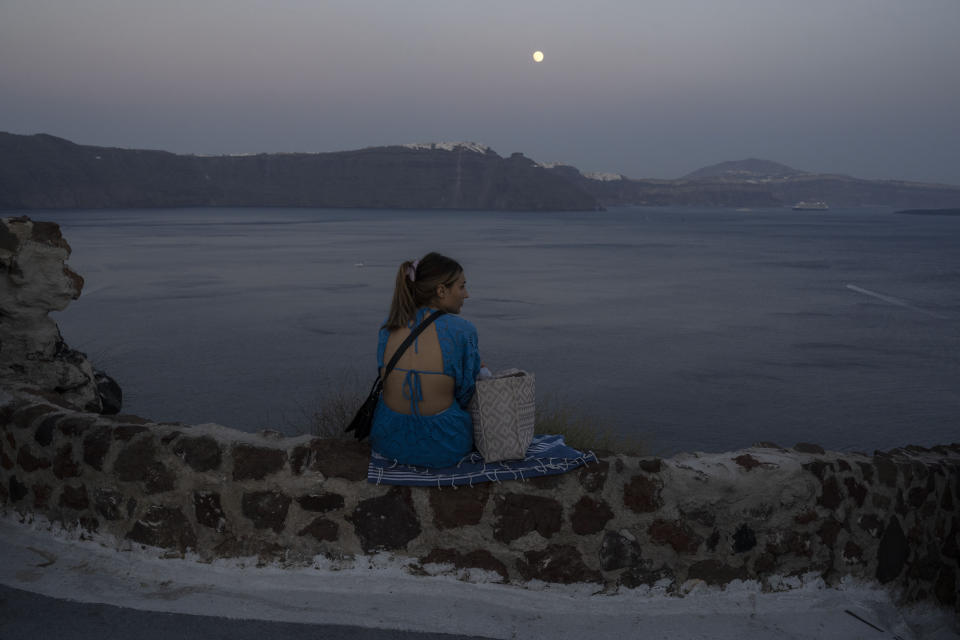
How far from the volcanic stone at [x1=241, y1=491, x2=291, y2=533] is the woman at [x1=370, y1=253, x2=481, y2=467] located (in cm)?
52

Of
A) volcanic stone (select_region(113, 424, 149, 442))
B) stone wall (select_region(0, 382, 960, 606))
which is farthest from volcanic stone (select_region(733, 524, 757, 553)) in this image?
volcanic stone (select_region(113, 424, 149, 442))

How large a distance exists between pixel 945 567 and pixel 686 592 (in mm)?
1492

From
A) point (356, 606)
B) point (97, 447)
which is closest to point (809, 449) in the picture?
point (356, 606)

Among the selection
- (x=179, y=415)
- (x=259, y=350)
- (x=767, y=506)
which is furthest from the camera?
(x=259, y=350)

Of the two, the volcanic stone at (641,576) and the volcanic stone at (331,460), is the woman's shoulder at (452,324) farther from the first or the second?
the volcanic stone at (641,576)

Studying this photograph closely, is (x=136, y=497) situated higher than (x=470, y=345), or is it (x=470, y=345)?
(x=470, y=345)

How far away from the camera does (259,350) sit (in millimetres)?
16609

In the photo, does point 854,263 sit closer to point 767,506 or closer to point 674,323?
point 674,323

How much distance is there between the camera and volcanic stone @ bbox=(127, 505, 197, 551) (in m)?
3.74

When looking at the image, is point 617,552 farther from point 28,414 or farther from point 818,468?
point 28,414

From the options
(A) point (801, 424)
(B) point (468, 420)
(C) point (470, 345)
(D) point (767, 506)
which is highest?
(C) point (470, 345)

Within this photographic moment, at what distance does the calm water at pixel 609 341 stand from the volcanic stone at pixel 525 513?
25.9 feet

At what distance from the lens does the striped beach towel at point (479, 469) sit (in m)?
3.54

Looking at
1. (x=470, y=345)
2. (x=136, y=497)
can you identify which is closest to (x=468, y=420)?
(x=470, y=345)
